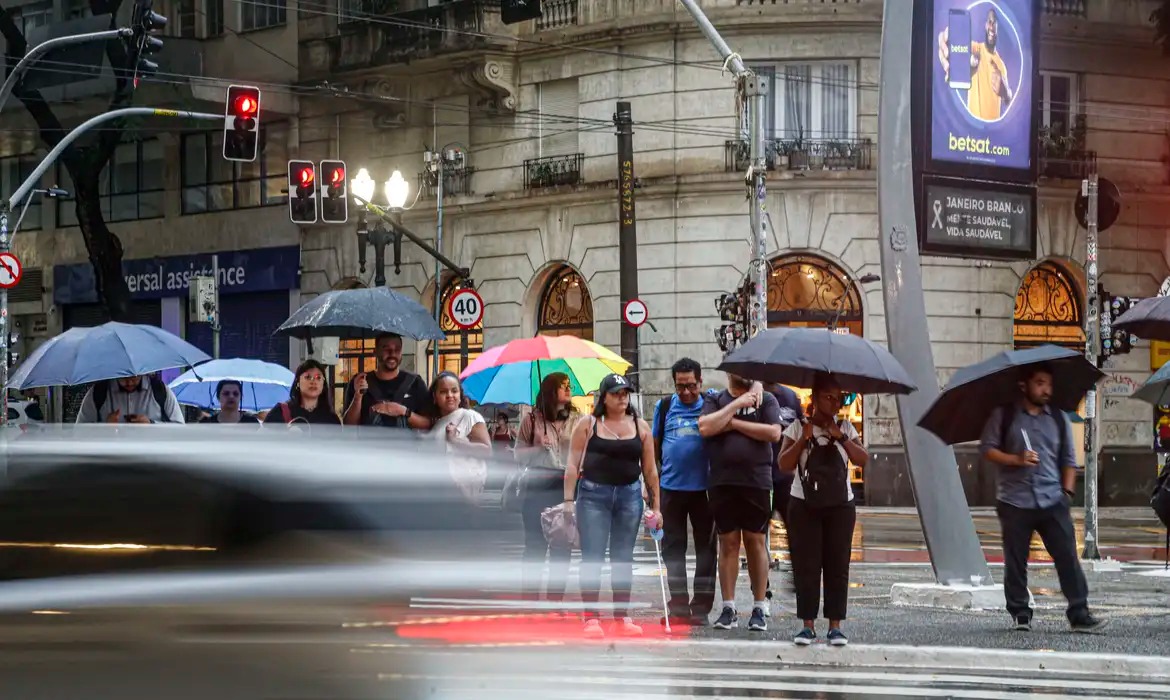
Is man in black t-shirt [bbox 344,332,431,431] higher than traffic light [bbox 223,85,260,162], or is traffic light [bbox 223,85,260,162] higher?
traffic light [bbox 223,85,260,162]

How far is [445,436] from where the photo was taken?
1216 cm

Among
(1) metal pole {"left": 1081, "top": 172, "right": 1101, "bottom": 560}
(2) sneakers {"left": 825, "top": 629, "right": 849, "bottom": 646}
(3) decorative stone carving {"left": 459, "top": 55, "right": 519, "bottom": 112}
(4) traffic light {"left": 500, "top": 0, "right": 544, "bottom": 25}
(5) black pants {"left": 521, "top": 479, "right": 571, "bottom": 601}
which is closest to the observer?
(2) sneakers {"left": 825, "top": 629, "right": 849, "bottom": 646}

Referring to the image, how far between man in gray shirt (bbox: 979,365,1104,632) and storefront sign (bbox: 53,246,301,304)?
3041 centimetres

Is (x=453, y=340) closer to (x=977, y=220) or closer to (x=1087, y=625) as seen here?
(x=977, y=220)

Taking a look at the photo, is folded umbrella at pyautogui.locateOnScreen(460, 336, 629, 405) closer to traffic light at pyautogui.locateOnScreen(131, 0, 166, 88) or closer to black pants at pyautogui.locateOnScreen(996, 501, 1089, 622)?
black pants at pyautogui.locateOnScreen(996, 501, 1089, 622)

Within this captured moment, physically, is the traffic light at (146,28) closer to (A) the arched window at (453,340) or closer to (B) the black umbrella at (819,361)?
(A) the arched window at (453,340)

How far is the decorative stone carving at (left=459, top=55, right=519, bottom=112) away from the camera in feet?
122

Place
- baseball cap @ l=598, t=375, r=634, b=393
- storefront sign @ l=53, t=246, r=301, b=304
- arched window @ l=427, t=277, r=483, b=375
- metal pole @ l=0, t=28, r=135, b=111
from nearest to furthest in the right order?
baseball cap @ l=598, t=375, r=634, b=393
metal pole @ l=0, t=28, r=135, b=111
arched window @ l=427, t=277, r=483, b=375
storefront sign @ l=53, t=246, r=301, b=304

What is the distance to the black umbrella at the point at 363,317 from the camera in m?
14.5

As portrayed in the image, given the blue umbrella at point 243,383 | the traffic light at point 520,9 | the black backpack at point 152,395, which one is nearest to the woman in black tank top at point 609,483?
the black backpack at point 152,395

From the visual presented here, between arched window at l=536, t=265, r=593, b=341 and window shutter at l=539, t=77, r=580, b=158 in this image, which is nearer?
arched window at l=536, t=265, r=593, b=341

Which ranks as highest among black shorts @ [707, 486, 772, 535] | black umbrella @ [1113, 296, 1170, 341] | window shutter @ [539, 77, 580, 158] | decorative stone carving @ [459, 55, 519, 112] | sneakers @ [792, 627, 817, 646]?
decorative stone carving @ [459, 55, 519, 112]

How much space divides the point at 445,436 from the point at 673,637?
211 centimetres

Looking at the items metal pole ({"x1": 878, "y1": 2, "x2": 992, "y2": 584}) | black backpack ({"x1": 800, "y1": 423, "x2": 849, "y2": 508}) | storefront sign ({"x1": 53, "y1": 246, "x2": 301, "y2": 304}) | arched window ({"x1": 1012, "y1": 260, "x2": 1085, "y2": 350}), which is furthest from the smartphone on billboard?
storefront sign ({"x1": 53, "y1": 246, "x2": 301, "y2": 304})
